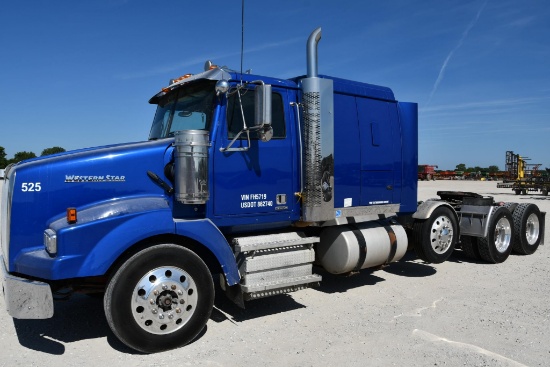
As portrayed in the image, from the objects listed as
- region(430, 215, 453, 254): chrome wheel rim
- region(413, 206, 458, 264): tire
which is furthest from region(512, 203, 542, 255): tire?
region(430, 215, 453, 254): chrome wheel rim

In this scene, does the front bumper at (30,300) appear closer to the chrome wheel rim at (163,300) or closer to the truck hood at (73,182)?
the truck hood at (73,182)

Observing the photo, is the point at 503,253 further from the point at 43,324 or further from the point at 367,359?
the point at 43,324

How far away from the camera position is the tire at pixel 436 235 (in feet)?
22.9

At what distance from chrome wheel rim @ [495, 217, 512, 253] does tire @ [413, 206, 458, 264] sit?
1.81 metres

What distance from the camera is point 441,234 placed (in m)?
7.18

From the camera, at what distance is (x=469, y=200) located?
8.52 m

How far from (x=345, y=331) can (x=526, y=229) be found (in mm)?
6347

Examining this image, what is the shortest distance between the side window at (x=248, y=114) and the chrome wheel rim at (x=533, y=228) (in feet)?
22.4

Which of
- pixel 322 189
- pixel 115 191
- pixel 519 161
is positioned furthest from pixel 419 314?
pixel 519 161

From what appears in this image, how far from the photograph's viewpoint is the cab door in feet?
16.2

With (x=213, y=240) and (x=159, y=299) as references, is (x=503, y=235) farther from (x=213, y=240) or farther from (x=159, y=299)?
(x=159, y=299)

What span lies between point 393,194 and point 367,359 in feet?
10.4

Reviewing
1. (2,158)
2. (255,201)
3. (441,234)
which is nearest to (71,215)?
(255,201)

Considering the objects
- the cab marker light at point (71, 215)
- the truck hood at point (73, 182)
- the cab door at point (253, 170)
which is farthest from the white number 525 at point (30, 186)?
the cab door at point (253, 170)
